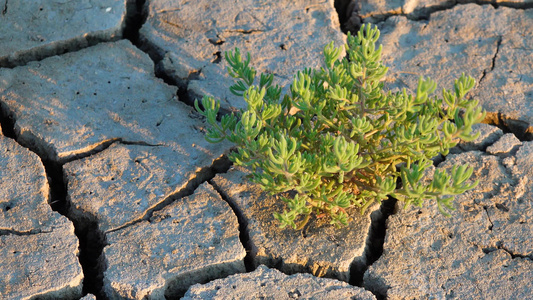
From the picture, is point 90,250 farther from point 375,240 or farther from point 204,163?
point 375,240

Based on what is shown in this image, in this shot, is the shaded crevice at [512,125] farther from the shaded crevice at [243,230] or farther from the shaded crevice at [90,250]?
the shaded crevice at [90,250]

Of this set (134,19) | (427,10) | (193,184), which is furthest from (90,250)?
(427,10)

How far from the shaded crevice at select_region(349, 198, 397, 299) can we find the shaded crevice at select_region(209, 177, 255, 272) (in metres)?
0.48

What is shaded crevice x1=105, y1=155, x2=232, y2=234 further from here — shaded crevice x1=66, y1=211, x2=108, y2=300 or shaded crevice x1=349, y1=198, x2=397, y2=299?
shaded crevice x1=349, y1=198, x2=397, y2=299

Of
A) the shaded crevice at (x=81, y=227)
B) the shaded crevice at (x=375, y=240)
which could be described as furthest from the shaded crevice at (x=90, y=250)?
the shaded crevice at (x=375, y=240)

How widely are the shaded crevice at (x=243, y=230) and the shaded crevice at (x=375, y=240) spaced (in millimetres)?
479

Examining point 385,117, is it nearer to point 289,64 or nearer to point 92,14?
point 289,64

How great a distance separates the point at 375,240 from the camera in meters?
3.15

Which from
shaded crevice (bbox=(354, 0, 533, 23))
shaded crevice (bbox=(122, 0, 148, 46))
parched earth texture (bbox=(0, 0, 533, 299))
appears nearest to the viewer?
parched earth texture (bbox=(0, 0, 533, 299))

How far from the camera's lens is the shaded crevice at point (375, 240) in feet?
9.86

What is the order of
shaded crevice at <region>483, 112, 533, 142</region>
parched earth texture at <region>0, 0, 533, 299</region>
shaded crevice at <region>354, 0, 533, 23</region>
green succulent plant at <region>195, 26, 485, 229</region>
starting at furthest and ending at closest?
shaded crevice at <region>354, 0, 533, 23</region> < shaded crevice at <region>483, 112, 533, 142</region> < parched earth texture at <region>0, 0, 533, 299</region> < green succulent plant at <region>195, 26, 485, 229</region>

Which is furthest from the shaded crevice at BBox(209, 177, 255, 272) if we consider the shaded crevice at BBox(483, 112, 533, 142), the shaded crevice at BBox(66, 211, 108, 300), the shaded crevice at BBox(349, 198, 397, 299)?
the shaded crevice at BBox(483, 112, 533, 142)

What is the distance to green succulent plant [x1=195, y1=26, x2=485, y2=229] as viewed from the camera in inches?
104

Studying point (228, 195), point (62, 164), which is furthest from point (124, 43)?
point (228, 195)
